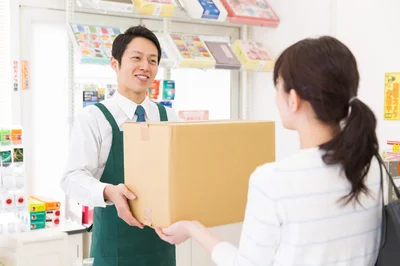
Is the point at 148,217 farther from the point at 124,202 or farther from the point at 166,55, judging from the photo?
the point at 166,55

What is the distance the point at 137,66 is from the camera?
1.93 meters

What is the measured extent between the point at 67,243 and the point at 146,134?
5.40 ft

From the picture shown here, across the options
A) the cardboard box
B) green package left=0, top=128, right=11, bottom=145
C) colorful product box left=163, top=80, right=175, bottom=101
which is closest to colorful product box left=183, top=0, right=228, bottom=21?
colorful product box left=163, top=80, right=175, bottom=101

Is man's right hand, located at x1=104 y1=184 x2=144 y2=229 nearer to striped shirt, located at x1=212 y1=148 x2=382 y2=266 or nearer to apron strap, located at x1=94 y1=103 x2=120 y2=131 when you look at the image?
apron strap, located at x1=94 y1=103 x2=120 y2=131

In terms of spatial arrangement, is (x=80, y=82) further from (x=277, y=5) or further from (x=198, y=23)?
(x=277, y=5)

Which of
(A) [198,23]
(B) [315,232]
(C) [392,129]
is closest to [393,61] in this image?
(C) [392,129]

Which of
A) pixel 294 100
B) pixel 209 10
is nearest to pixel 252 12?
pixel 209 10

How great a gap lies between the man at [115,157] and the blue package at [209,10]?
52.0 inches

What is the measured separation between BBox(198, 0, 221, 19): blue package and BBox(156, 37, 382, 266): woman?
2.28 metres

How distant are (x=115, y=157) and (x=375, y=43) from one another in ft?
6.42

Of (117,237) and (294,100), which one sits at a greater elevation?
(294,100)

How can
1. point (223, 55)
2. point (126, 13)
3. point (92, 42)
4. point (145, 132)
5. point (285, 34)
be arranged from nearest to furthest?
point (145, 132) → point (92, 42) → point (126, 13) → point (223, 55) → point (285, 34)

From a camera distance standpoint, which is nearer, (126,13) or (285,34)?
(126,13)

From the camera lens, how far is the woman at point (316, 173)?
967 millimetres
